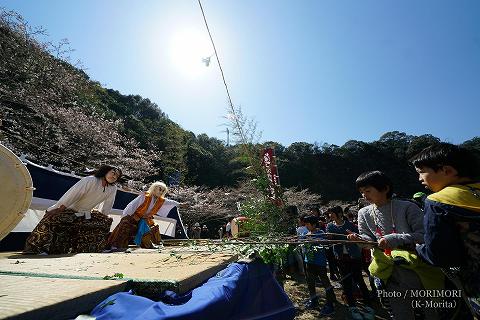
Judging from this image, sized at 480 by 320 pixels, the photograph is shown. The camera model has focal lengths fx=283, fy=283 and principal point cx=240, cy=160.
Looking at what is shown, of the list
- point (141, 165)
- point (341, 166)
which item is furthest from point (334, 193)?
point (141, 165)

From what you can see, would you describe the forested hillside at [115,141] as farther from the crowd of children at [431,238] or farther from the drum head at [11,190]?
the drum head at [11,190]

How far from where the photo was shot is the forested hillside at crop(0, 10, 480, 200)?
11578 millimetres

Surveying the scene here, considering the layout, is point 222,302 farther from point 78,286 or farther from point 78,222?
point 78,222

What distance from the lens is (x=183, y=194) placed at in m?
21.3

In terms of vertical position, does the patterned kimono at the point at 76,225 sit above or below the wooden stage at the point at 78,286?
above

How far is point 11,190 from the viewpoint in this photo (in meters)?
2.42

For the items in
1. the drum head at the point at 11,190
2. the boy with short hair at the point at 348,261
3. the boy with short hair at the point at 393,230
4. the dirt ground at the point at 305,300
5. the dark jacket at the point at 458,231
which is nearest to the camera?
the dark jacket at the point at 458,231

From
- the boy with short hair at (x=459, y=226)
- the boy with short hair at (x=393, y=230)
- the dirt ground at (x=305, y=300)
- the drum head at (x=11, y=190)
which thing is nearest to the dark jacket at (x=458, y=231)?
the boy with short hair at (x=459, y=226)

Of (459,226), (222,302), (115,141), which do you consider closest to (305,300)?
(222,302)

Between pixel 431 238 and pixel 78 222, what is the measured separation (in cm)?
460

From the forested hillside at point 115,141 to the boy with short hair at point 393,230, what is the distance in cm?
44

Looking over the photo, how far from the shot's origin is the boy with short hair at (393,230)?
2068mm

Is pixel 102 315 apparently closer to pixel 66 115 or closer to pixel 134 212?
pixel 134 212

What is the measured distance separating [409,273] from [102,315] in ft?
6.60
